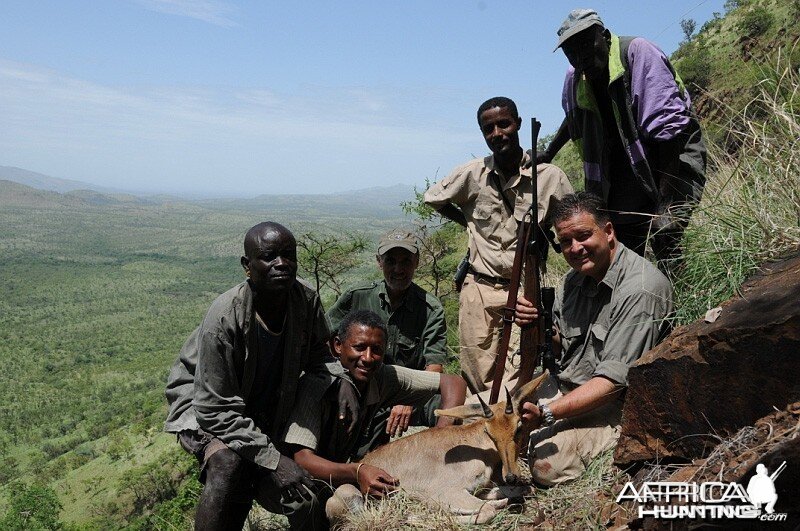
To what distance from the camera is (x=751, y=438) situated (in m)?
2.97

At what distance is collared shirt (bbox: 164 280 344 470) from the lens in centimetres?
403

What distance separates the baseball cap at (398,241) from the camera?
220 inches

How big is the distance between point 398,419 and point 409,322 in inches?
44.9

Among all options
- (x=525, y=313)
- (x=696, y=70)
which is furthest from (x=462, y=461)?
(x=696, y=70)

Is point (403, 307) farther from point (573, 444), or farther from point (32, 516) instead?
point (32, 516)

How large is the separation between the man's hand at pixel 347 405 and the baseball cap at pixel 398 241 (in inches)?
55.8

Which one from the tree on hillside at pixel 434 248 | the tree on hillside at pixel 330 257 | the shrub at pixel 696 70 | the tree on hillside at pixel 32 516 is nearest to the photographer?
the tree on hillside at pixel 434 248

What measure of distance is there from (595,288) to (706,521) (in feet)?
5.99

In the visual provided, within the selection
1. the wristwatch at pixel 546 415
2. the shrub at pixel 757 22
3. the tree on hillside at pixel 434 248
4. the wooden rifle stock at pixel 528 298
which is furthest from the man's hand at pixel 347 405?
the shrub at pixel 757 22

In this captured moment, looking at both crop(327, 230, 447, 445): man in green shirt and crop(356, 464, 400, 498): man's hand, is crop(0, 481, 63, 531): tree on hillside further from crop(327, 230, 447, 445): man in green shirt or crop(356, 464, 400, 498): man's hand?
crop(356, 464, 400, 498): man's hand

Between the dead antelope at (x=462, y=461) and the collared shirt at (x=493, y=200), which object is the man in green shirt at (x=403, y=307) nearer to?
the collared shirt at (x=493, y=200)

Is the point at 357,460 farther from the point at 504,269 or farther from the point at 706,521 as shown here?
the point at 706,521

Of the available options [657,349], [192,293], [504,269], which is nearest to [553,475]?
[657,349]

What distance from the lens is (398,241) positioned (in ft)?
18.4
